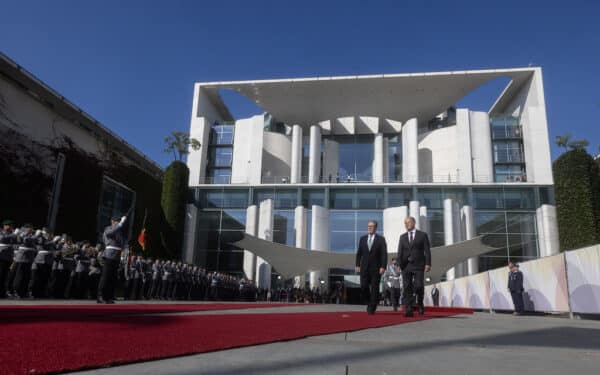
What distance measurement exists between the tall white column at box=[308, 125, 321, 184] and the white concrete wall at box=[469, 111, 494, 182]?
11.0 meters

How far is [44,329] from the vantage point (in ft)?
8.63

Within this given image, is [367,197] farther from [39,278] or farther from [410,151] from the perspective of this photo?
[39,278]

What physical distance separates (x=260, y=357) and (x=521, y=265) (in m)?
10.2

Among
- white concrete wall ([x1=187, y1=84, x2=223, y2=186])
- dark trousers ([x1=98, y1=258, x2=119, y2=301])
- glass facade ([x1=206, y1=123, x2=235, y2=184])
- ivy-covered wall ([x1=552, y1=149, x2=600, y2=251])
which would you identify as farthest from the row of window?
dark trousers ([x1=98, y1=258, x2=119, y2=301])

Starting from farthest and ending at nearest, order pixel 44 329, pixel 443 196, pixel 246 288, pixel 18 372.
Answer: pixel 443 196 → pixel 246 288 → pixel 44 329 → pixel 18 372

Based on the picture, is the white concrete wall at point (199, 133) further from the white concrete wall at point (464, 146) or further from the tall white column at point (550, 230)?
the tall white column at point (550, 230)

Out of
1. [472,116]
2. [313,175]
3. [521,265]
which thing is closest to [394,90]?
[472,116]

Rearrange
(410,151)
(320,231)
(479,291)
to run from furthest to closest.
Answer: (410,151), (320,231), (479,291)

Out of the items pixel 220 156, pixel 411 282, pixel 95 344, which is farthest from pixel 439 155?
pixel 95 344

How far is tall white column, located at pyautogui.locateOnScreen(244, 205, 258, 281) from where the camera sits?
94.5 ft

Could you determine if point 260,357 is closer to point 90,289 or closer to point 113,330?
point 113,330

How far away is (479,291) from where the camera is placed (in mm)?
13375

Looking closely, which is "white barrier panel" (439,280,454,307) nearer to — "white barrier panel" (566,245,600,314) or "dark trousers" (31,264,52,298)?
"white barrier panel" (566,245,600,314)

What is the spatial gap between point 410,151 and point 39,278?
89.3 feet
